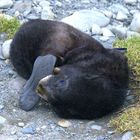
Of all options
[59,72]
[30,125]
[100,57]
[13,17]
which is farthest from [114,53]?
[13,17]

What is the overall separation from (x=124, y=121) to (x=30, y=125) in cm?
89

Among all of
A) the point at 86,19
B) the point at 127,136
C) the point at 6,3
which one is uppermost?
the point at 127,136

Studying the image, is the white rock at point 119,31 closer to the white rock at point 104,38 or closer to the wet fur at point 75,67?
the white rock at point 104,38

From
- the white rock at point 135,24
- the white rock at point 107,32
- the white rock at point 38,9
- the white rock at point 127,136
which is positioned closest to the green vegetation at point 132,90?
the white rock at point 127,136

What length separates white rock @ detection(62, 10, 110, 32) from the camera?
7.09m

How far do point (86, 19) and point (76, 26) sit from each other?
21 cm

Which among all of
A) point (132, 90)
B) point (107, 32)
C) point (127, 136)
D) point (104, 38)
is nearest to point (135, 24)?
point (107, 32)

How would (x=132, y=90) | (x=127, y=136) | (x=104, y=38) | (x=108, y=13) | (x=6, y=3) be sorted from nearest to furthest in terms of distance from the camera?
(x=127, y=136) → (x=132, y=90) → (x=104, y=38) → (x=108, y=13) → (x=6, y=3)

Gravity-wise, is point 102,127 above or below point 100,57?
below

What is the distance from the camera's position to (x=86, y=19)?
7.17 metres

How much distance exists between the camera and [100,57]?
222 inches

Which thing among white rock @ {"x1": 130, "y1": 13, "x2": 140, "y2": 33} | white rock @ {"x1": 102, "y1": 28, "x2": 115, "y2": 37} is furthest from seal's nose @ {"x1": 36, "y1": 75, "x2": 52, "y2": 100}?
white rock @ {"x1": 130, "y1": 13, "x2": 140, "y2": 33}

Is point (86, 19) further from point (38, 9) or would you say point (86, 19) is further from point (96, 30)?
point (38, 9)

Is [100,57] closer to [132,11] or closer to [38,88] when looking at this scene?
[38,88]
